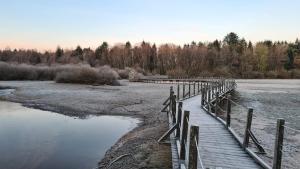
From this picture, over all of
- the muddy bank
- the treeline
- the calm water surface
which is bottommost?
the calm water surface

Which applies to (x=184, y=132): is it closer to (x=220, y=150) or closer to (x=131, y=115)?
(x=220, y=150)

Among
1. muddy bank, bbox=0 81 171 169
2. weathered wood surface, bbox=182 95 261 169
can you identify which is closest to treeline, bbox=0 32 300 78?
muddy bank, bbox=0 81 171 169

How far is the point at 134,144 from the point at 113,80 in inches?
1807

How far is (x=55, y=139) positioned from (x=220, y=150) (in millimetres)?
9639

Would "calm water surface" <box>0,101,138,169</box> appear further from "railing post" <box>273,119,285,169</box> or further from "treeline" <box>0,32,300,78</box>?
"treeline" <box>0,32,300,78</box>

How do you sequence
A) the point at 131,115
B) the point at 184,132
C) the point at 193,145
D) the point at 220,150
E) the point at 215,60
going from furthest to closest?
the point at 215,60
the point at 131,115
the point at 220,150
the point at 184,132
the point at 193,145

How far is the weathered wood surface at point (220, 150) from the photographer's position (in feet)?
29.6

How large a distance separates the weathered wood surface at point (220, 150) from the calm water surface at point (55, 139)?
15.2 feet

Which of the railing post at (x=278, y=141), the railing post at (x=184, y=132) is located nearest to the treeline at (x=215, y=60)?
the railing post at (x=184, y=132)

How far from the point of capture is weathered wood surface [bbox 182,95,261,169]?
903 centimetres

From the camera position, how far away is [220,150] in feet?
34.0

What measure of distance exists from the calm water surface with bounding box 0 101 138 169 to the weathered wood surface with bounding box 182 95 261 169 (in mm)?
4643

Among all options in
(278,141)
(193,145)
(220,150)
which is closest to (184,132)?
(220,150)

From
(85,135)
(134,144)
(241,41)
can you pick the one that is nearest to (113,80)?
(85,135)
